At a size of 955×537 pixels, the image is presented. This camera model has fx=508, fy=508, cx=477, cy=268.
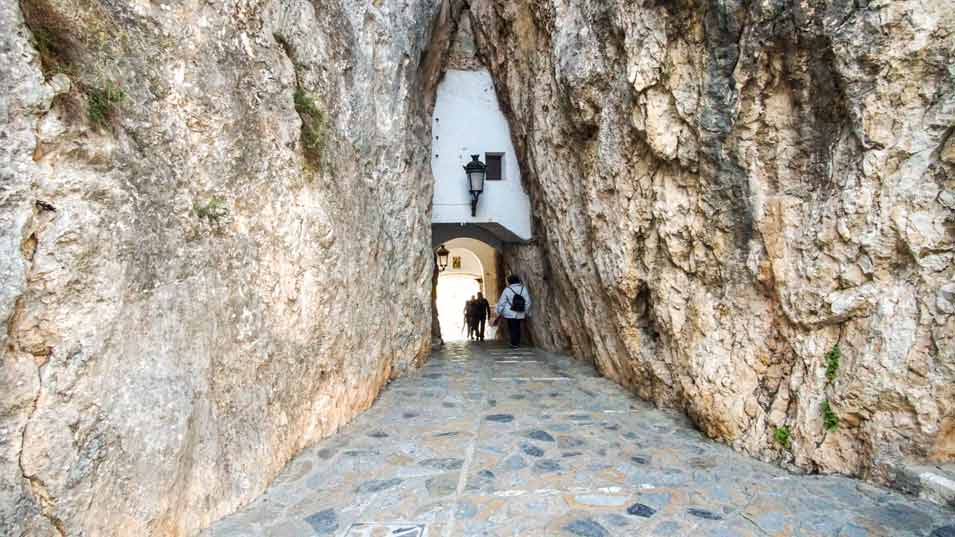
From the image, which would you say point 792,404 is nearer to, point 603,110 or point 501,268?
point 603,110

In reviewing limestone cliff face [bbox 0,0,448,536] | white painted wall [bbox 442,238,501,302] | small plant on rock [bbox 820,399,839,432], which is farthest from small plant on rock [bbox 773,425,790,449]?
white painted wall [bbox 442,238,501,302]

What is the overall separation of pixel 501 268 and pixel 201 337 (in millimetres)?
12010

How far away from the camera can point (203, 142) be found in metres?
3.30

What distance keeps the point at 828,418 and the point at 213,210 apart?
177 inches

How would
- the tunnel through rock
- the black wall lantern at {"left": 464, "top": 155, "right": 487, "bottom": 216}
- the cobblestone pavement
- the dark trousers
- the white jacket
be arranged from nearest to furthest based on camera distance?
the tunnel through rock
the cobblestone pavement
the black wall lantern at {"left": 464, "top": 155, "right": 487, "bottom": 216}
the white jacket
the dark trousers

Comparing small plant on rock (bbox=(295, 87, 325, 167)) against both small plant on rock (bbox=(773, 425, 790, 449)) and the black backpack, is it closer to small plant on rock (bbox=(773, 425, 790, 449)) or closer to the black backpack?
small plant on rock (bbox=(773, 425, 790, 449))

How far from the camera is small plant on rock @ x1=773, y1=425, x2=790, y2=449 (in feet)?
12.9

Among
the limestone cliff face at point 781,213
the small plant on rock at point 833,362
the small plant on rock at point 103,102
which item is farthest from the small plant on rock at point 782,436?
the small plant on rock at point 103,102

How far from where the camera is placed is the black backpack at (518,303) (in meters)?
10.8

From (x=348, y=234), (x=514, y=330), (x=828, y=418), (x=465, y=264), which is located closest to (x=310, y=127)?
(x=348, y=234)

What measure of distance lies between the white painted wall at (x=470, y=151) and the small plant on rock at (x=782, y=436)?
667 centimetres

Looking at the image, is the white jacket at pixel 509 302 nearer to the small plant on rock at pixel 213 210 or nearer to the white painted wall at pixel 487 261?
the white painted wall at pixel 487 261

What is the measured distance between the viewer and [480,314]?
50.6 ft

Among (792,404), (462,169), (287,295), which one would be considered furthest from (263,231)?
(462,169)
